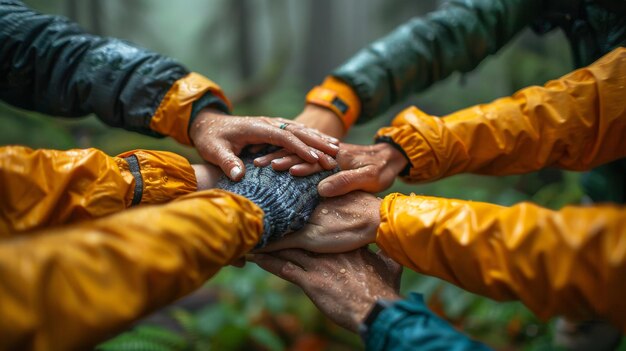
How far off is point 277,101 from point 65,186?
462 centimetres

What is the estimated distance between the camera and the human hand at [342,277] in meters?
1.60

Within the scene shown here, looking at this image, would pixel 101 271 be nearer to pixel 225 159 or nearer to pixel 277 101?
pixel 225 159

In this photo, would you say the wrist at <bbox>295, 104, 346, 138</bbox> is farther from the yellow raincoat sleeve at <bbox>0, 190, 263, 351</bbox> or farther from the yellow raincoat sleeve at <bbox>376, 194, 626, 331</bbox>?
the yellow raincoat sleeve at <bbox>0, 190, 263, 351</bbox>

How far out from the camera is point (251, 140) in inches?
81.0

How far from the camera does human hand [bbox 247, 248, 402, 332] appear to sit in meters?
1.60

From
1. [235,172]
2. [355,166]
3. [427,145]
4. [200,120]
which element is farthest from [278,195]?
[427,145]

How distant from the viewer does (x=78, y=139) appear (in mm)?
3998

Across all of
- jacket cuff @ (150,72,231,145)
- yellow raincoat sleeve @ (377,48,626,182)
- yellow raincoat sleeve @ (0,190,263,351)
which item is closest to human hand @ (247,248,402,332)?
yellow raincoat sleeve @ (0,190,263,351)

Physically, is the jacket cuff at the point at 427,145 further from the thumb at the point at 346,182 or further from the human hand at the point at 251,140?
the human hand at the point at 251,140

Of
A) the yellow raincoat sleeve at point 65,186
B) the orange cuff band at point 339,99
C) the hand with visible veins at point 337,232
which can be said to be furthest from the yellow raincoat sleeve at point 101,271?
the orange cuff band at point 339,99

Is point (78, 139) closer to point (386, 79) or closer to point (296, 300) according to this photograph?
point (296, 300)

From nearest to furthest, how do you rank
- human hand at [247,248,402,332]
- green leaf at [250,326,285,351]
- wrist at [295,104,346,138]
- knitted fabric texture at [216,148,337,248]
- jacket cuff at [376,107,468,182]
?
human hand at [247,248,402,332]
knitted fabric texture at [216,148,337,248]
jacket cuff at [376,107,468,182]
wrist at [295,104,346,138]
green leaf at [250,326,285,351]

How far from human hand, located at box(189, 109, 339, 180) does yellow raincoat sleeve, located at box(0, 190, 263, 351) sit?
0.61 meters

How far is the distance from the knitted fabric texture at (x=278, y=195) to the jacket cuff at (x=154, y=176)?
0.16 m
